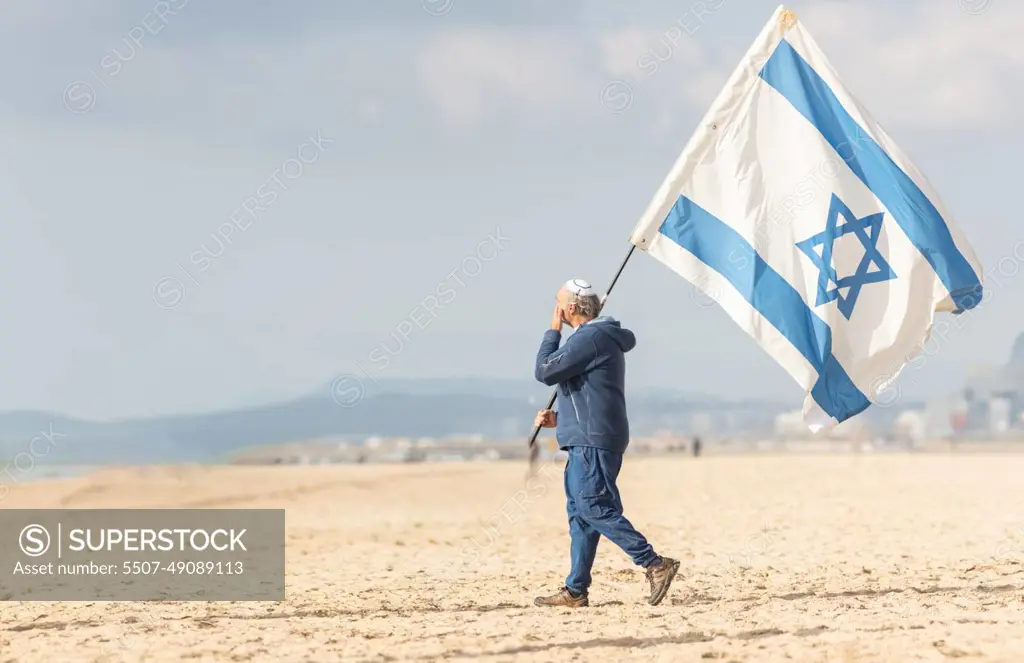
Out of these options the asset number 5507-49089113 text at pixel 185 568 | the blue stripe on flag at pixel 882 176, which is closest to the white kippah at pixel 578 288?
the blue stripe on flag at pixel 882 176

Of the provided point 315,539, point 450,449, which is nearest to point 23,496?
point 315,539

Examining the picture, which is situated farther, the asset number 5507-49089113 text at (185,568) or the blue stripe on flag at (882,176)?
the asset number 5507-49089113 text at (185,568)

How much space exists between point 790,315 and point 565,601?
7.03 ft

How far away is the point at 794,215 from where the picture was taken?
7.12m

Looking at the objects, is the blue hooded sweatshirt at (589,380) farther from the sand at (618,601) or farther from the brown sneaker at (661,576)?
the sand at (618,601)

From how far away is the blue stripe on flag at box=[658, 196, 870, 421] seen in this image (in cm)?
695

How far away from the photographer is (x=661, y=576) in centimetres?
693

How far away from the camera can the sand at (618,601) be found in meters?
5.87

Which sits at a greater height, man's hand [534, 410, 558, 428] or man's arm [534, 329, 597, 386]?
man's arm [534, 329, 597, 386]

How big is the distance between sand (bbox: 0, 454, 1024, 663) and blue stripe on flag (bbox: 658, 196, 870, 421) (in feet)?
3.99

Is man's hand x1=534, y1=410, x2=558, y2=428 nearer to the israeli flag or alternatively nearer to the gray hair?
the gray hair

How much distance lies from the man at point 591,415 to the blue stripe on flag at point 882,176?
1730 millimetres

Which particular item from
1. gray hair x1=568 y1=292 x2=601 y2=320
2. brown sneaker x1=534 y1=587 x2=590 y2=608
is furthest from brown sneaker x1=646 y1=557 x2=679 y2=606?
gray hair x1=568 y1=292 x2=601 y2=320

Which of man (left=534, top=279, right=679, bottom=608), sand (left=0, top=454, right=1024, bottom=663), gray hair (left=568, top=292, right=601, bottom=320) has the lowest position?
sand (left=0, top=454, right=1024, bottom=663)
